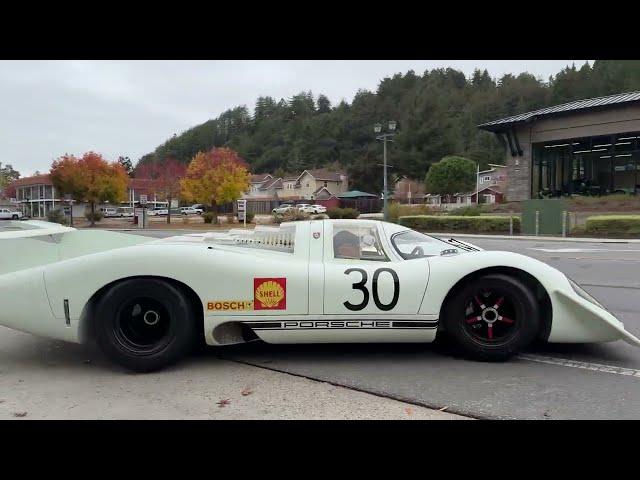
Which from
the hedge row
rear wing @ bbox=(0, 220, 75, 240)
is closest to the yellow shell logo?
rear wing @ bbox=(0, 220, 75, 240)

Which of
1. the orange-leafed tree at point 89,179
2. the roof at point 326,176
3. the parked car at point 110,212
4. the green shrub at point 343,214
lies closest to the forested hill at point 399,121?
the roof at point 326,176

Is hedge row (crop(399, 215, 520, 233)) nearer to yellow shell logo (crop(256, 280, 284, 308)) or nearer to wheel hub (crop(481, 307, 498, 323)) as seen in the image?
wheel hub (crop(481, 307, 498, 323))

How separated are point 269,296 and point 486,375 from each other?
1.77 m

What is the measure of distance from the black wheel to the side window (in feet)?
2.46

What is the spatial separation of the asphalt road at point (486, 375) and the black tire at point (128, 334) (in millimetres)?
595

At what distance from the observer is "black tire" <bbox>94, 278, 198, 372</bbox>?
153 inches

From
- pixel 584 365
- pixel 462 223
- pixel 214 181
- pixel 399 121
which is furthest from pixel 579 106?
pixel 399 121

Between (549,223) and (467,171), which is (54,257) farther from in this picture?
(467,171)

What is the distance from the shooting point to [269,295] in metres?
3.98

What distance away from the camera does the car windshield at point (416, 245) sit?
14.4ft

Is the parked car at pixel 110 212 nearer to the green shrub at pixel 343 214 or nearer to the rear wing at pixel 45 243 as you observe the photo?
the green shrub at pixel 343 214

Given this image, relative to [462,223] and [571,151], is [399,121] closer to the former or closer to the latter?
[571,151]
